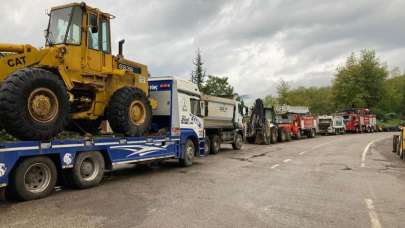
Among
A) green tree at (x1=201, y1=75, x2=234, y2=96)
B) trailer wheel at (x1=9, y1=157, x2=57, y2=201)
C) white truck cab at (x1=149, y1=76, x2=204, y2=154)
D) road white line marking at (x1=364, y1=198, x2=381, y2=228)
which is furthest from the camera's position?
green tree at (x1=201, y1=75, x2=234, y2=96)

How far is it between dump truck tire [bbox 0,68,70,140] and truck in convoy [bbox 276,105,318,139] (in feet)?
78.2

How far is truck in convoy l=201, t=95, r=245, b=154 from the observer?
19.2 m

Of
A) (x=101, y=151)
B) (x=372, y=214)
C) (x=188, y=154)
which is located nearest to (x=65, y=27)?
(x=101, y=151)

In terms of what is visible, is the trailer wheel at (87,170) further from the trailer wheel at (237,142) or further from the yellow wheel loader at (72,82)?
the trailer wheel at (237,142)

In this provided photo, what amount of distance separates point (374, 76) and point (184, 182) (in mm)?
73827

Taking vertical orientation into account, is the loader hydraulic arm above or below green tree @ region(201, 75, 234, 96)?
below

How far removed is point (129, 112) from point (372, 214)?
268 inches

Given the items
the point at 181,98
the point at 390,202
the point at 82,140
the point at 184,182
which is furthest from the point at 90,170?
the point at 390,202

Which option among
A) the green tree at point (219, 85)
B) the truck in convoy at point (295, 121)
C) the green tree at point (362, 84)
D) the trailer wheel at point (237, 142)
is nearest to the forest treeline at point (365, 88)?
the green tree at point (362, 84)

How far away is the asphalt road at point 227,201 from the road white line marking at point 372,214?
0.05ft

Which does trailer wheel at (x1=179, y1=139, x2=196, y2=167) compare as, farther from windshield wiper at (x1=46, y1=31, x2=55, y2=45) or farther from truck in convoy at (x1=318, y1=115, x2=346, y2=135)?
truck in convoy at (x1=318, y1=115, x2=346, y2=135)

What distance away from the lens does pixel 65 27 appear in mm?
10125

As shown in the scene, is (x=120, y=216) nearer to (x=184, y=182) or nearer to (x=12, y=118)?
(x=12, y=118)

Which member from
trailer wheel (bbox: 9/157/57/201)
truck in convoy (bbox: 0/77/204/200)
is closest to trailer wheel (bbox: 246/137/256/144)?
truck in convoy (bbox: 0/77/204/200)
